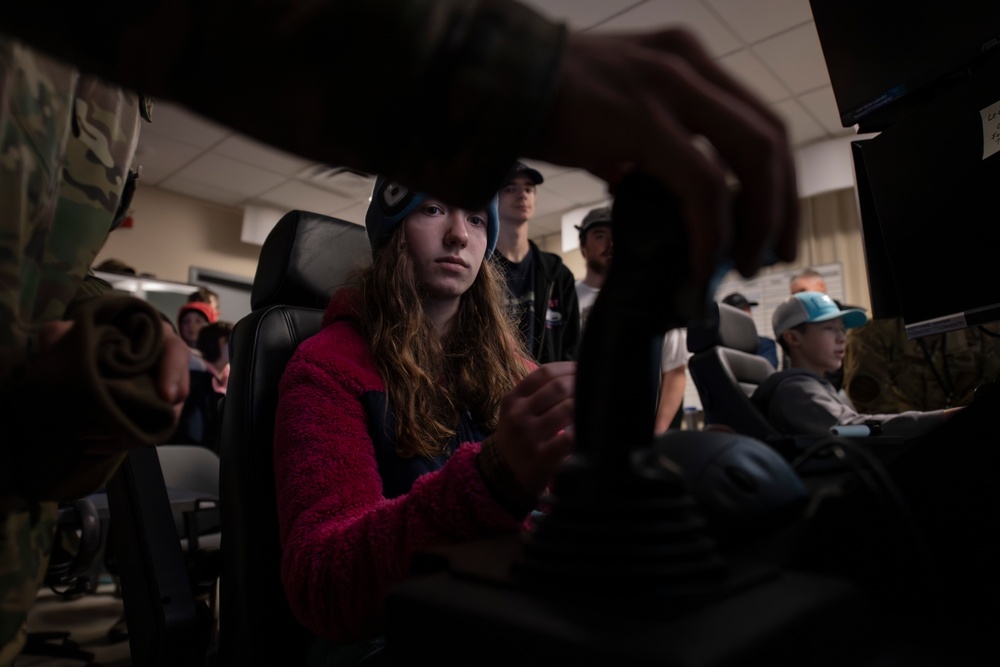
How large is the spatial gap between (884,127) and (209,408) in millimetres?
2664

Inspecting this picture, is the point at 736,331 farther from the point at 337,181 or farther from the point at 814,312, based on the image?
the point at 337,181

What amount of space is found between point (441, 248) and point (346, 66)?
2.56ft

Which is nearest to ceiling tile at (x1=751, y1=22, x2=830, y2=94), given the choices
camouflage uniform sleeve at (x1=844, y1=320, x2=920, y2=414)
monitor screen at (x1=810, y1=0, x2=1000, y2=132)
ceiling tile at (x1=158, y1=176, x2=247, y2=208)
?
camouflage uniform sleeve at (x1=844, y1=320, x2=920, y2=414)

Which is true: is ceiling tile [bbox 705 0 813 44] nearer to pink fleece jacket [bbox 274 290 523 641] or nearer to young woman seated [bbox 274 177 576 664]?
young woman seated [bbox 274 177 576 664]

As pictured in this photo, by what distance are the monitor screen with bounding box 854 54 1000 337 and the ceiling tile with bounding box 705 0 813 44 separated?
2333mm

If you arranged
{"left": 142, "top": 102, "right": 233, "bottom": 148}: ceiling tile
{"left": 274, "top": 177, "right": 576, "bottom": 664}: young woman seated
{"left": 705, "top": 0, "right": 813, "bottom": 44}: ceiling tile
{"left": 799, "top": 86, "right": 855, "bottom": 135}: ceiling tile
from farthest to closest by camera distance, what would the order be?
{"left": 142, "top": 102, "right": 233, "bottom": 148}: ceiling tile → {"left": 799, "top": 86, "right": 855, "bottom": 135}: ceiling tile → {"left": 705, "top": 0, "right": 813, "bottom": 44}: ceiling tile → {"left": 274, "top": 177, "right": 576, "bottom": 664}: young woman seated

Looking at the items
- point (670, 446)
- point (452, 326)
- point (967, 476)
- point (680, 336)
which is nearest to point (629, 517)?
point (670, 446)

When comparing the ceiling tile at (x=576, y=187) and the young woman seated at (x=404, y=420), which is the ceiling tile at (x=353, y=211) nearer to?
the ceiling tile at (x=576, y=187)

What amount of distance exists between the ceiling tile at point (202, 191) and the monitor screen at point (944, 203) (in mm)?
4905

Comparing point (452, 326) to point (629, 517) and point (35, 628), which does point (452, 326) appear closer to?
point (629, 517)

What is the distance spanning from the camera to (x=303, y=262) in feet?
3.49

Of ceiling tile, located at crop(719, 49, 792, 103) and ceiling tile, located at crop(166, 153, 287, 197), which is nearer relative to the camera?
ceiling tile, located at crop(719, 49, 792, 103)

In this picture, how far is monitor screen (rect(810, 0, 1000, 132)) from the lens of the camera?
74cm

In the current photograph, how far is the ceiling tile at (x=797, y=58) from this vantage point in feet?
9.88
